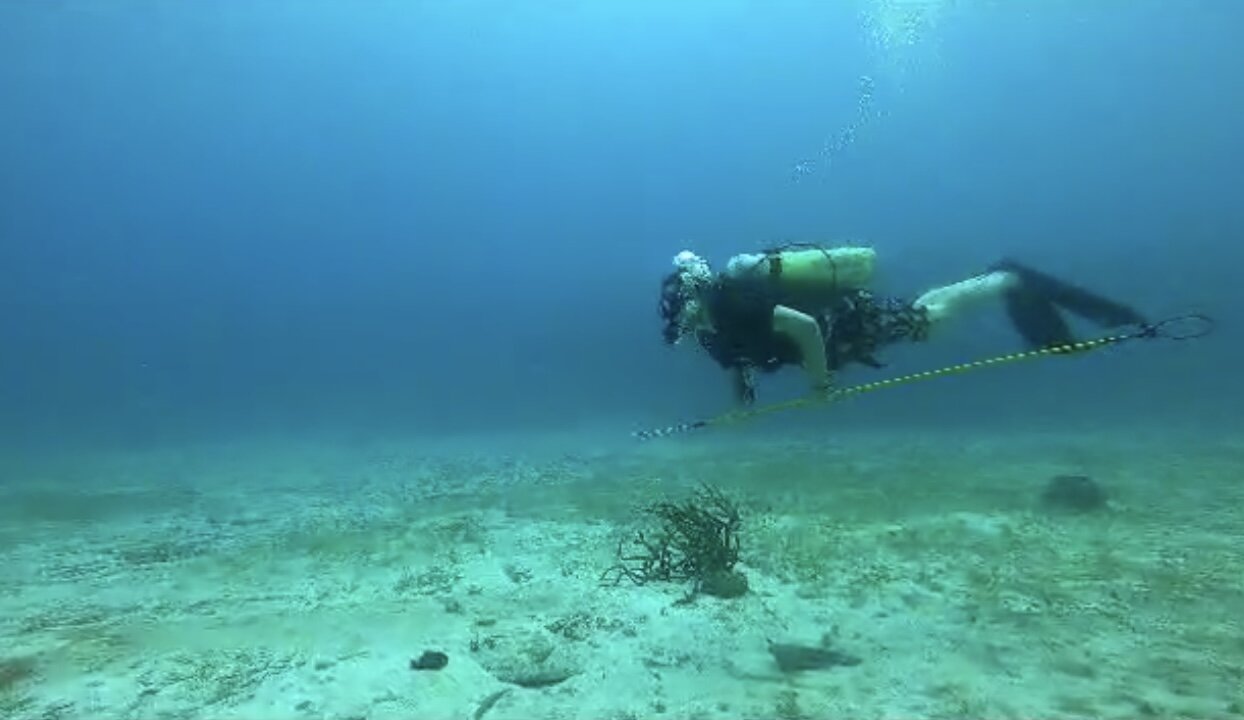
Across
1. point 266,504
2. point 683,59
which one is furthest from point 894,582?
point 683,59

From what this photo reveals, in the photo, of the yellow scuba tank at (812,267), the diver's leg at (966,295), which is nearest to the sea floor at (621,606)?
the diver's leg at (966,295)

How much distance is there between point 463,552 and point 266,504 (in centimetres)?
564

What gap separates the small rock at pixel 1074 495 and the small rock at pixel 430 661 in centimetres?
759

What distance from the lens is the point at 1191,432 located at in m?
19.0

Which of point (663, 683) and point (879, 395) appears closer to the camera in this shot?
point (663, 683)

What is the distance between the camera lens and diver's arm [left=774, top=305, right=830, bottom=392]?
21.5 feet

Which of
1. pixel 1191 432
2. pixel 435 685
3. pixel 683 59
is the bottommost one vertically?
pixel 435 685

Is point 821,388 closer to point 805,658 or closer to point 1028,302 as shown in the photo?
point 805,658

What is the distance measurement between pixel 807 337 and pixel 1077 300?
9.66 ft

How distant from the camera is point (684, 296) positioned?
6949 mm

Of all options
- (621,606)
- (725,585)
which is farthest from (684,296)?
→ (621,606)

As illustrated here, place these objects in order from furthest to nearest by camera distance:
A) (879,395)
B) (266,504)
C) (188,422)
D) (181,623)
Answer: (188,422) < (879,395) < (266,504) < (181,623)

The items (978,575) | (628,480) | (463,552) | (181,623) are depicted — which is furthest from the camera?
(628,480)

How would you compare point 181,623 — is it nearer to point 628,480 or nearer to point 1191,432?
point 628,480
